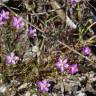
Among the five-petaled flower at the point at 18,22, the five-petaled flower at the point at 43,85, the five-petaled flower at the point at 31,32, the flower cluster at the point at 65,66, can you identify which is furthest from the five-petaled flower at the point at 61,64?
the five-petaled flower at the point at 18,22

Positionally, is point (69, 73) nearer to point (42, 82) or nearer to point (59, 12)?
point (42, 82)

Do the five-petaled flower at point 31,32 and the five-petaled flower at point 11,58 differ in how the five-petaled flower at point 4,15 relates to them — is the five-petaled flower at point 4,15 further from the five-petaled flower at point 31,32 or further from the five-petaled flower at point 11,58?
the five-petaled flower at point 11,58

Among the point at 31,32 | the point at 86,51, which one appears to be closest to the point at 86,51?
the point at 86,51

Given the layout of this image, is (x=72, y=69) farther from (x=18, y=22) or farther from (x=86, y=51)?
(x=18, y=22)

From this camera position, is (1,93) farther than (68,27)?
No

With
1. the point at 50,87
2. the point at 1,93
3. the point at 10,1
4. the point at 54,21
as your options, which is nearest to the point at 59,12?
the point at 54,21

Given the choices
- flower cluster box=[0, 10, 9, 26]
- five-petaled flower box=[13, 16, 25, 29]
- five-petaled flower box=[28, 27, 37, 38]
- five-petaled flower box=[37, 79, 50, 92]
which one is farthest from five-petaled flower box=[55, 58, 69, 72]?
flower cluster box=[0, 10, 9, 26]
